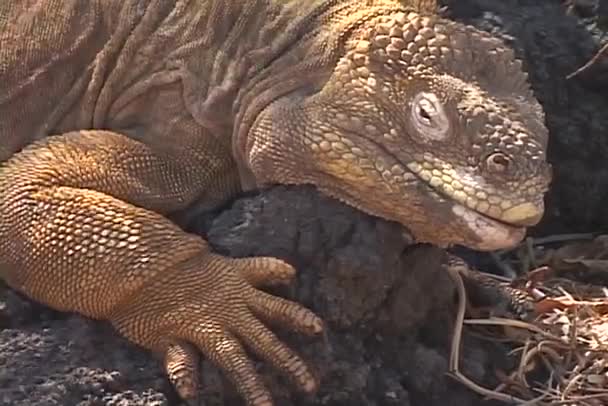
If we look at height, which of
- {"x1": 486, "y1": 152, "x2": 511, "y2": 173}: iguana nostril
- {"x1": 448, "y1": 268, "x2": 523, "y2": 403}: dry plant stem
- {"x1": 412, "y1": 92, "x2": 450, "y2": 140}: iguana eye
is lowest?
{"x1": 448, "y1": 268, "x2": 523, "y2": 403}: dry plant stem

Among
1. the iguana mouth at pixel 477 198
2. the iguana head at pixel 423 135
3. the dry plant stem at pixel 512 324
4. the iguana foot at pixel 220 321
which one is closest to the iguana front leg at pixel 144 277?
the iguana foot at pixel 220 321

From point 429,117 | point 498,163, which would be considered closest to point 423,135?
point 429,117

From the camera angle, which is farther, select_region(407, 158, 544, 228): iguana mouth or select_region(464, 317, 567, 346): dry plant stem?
select_region(464, 317, 567, 346): dry plant stem

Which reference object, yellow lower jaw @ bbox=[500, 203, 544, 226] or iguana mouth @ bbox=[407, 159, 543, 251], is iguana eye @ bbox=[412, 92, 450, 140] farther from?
yellow lower jaw @ bbox=[500, 203, 544, 226]

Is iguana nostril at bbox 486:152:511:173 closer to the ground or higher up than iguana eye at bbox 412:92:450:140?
closer to the ground

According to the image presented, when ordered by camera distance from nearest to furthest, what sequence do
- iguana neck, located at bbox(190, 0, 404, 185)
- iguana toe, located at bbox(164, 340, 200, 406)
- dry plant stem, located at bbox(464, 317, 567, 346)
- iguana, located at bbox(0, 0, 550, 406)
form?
iguana toe, located at bbox(164, 340, 200, 406) → iguana, located at bbox(0, 0, 550, 406) → iguana neck, located at bbox(190, 0, 404, 185) → dry plant stem, located at bbox(464, 317, 567, 346)

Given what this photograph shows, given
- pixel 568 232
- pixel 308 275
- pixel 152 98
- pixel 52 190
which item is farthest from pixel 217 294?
pixel 568 232

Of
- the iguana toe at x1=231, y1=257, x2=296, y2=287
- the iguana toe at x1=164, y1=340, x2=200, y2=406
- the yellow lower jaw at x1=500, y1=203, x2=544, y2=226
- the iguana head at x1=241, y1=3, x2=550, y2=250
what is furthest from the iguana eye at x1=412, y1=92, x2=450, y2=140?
the iguana toe at x1=164, y1=340, x2=200, y2=406

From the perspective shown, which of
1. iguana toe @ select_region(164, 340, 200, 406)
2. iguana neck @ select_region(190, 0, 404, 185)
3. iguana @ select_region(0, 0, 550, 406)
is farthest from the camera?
iguana neck @ select_region(190, 0, 404, 185)
